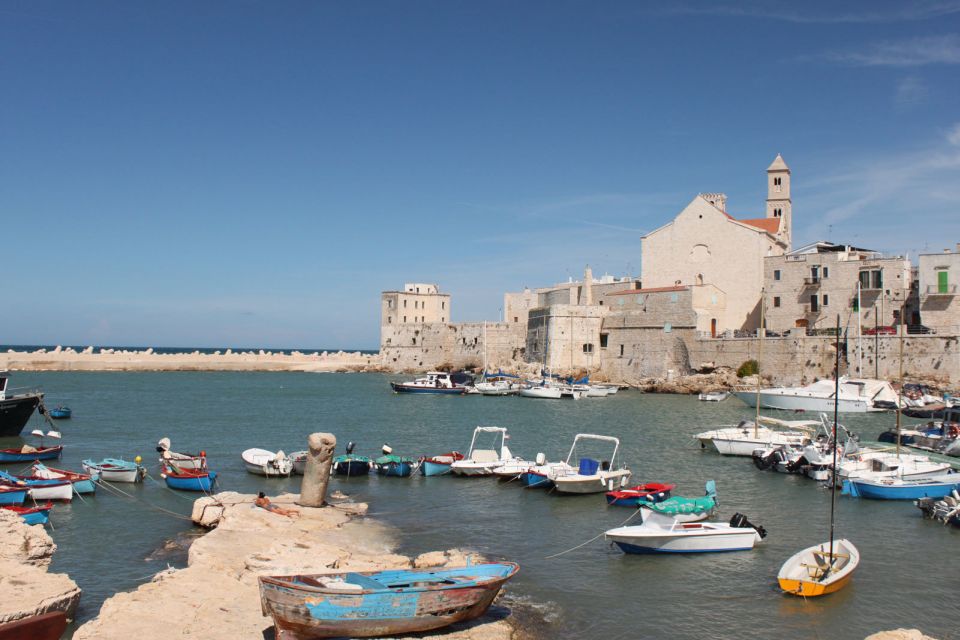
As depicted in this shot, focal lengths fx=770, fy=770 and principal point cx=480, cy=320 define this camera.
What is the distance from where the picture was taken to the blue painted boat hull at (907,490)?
1889 cm

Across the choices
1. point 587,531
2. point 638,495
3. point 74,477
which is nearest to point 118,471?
point 74,477

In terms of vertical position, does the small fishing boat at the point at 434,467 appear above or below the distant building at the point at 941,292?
below

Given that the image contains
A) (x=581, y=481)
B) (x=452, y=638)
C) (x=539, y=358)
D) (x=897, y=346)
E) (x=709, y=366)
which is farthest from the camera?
(x=539, y=358)

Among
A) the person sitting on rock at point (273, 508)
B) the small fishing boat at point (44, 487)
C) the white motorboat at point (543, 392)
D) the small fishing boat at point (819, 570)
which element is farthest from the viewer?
the white motorboat at point (543, 392)

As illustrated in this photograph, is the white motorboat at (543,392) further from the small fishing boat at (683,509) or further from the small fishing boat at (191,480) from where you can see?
the small fishing boat at (683,509)

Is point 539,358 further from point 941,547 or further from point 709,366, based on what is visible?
point 941,547

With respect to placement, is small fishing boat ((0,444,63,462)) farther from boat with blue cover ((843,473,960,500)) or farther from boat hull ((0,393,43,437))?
boat with blue cover ((843,473,960,500))

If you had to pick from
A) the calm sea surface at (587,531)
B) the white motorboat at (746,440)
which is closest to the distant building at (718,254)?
the calm sea surface at (587,531)

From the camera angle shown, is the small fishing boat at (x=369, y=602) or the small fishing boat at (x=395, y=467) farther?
the small fishing boat at (x=395, y=467)

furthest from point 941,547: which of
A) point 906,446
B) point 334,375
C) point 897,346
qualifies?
point 334,375

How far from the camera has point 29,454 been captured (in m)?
23.8

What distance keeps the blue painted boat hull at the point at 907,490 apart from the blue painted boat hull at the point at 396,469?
39.5 feet

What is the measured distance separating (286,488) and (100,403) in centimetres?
3050

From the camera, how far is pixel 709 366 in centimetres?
5031
